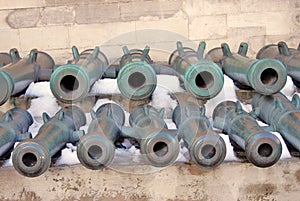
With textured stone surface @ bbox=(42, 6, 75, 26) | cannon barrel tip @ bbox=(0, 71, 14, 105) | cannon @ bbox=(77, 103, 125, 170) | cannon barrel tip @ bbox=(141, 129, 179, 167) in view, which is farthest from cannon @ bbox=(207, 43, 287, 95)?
textured stone surface @ bbox=(42, 6, 75, 26)

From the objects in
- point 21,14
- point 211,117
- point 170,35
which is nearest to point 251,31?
point 170,35

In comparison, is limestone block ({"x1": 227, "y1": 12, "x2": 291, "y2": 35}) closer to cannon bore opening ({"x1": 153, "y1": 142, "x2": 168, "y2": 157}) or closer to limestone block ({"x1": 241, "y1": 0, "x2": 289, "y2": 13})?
limestone block ({"x1": 241, "y1": 0, "x2": 289, "y2": 13})

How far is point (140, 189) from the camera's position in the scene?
2.66 meters

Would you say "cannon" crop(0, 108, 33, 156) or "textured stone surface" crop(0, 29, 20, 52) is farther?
"textured stone surface" crop(0, 29, 20, 52)

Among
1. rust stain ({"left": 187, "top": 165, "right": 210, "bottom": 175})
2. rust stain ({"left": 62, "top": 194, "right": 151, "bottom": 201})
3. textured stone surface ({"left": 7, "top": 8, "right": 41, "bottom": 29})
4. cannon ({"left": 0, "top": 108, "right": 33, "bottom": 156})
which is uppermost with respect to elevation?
textured stone surface ({"left": 7, "top": 8, "right": 41, "bottom": 29})

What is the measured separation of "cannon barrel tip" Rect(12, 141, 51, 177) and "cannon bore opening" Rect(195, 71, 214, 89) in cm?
76

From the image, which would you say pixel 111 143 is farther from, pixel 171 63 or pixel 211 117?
pixel 171 63

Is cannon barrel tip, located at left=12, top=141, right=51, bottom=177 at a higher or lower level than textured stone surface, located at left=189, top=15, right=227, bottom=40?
lower

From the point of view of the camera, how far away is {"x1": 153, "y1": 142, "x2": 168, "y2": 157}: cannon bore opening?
2.29 m

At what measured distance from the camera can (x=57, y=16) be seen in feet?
13.6

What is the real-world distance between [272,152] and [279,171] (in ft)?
1.39

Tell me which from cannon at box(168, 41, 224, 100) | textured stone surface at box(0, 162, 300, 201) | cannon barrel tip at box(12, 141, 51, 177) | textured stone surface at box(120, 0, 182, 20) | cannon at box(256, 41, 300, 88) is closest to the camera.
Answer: cannon barrel tip at box(12, 141, 51, 177)

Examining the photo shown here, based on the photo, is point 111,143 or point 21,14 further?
point 21,14

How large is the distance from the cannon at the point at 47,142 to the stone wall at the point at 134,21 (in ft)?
4.25
